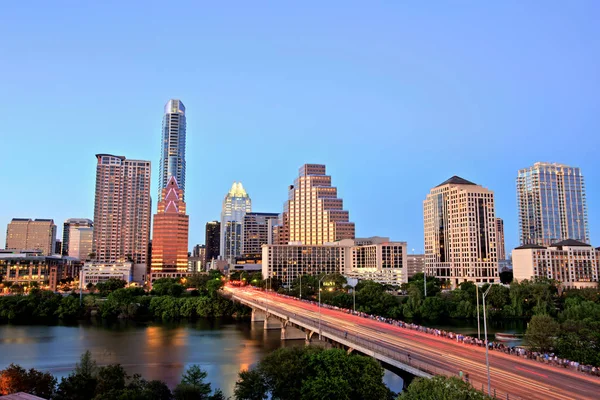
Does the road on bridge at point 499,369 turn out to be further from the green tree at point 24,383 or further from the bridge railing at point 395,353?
the green tree at point 24,383

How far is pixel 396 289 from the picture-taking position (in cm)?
19138

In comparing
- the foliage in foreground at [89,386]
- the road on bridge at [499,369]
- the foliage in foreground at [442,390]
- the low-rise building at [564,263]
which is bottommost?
the foliage in foreground at [89,386]

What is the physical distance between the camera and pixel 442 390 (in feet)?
102

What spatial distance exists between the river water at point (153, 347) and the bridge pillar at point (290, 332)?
204cm

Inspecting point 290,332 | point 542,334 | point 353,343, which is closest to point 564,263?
point 290,332

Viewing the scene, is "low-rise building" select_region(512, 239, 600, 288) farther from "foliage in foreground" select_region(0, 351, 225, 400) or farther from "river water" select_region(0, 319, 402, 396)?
"foliage in foreground" select_region(0, 351, 225, 400)

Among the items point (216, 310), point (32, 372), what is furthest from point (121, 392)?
point (216, 310)

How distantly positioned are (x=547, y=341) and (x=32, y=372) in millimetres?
61218

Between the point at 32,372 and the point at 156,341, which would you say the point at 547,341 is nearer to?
the point at 32,372

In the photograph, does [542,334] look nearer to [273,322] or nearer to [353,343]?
[353,343]

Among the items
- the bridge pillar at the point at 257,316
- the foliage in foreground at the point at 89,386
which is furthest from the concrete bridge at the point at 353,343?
the foliage in foreground at the point at 89,386

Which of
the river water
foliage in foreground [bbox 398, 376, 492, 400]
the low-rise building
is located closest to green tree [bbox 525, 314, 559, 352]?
the river water

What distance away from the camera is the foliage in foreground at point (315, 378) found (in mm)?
43188

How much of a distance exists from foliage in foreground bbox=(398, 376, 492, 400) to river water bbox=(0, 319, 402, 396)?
27.2 m
